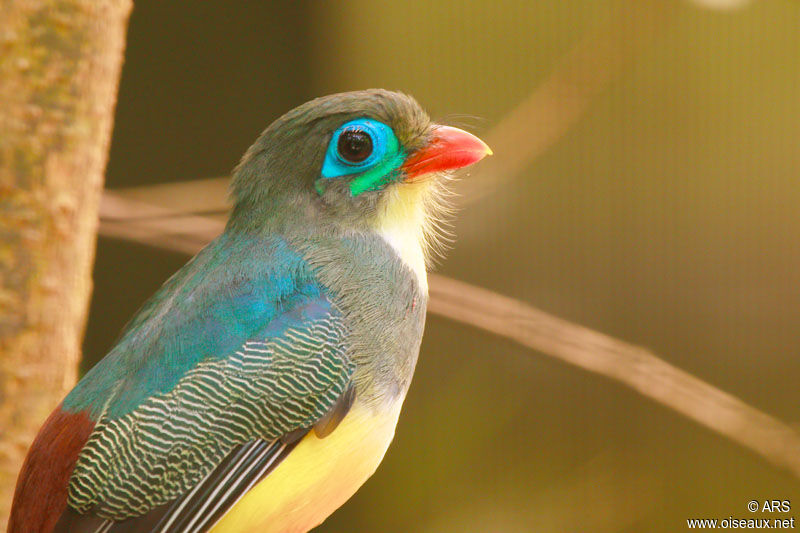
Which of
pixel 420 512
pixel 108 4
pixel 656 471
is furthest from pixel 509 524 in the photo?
pixel 108 4

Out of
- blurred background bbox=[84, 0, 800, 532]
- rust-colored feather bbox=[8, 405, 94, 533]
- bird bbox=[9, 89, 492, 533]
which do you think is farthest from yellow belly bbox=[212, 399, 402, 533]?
blurred background bbox=[84, 0, 800, 532]

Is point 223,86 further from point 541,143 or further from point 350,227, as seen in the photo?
point 350,227

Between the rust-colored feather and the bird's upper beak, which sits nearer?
the rust-colored feather

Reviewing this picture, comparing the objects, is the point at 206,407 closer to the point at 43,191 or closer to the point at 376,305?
the point at 376,305

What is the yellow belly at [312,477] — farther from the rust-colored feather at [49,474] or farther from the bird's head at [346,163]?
the bird's head at [346,163]

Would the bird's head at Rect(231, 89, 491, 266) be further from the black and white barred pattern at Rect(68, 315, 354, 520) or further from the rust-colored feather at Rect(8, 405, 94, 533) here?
the rust-colored feather at Rect(8, 405, 94, 533)

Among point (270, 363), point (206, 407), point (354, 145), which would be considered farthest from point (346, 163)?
point (206, 407)

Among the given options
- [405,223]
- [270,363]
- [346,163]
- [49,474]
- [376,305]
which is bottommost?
[49,474]

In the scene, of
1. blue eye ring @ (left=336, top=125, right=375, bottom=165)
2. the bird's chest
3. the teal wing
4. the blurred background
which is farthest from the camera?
the blurred background
